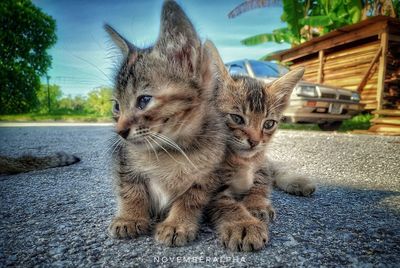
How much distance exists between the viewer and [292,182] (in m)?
2.42

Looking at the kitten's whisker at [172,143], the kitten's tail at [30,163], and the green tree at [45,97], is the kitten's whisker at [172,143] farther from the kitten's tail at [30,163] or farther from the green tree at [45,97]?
the green tree at [45,97]

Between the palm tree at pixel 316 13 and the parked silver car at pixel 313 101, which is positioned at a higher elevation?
the palm tree at pixel 316 13

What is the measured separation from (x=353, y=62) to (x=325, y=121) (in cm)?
407

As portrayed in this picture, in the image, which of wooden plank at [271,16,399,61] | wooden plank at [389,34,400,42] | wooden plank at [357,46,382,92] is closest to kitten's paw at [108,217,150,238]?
wooden plank at [271,16,399,61]

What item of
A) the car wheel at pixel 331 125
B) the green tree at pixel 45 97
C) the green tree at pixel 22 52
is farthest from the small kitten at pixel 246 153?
the green tree at pixel 45 97

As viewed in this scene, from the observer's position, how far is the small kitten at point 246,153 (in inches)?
57.2

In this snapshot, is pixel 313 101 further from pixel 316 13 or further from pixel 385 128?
pixel 316 13

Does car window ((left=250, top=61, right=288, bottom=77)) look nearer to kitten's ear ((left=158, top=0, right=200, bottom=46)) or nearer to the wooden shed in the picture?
the wooden shed

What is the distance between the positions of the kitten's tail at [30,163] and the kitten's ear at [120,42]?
1939 millimetres


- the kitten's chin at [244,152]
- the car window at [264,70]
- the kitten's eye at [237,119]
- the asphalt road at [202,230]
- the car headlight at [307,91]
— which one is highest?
the car window at [264,70]

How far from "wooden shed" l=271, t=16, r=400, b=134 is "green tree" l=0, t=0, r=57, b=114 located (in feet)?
A: 38.6

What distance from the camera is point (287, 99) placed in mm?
2275

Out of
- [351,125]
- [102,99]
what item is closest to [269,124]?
[102,99]

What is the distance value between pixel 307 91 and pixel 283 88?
5370 mm
